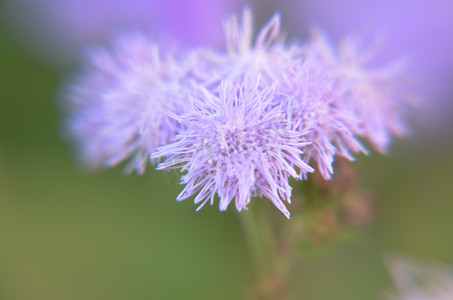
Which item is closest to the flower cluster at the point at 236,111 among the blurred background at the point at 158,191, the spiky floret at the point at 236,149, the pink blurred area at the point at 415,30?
the spiky floret at the point at 236,149

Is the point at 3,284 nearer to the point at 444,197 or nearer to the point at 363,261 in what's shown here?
the point at 363,261

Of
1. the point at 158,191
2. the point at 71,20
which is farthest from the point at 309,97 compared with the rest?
the point at 71,20

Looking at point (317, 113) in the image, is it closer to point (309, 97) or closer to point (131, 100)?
point (309, 97)

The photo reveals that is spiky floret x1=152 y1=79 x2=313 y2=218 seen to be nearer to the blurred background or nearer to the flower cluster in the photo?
the flower cluster

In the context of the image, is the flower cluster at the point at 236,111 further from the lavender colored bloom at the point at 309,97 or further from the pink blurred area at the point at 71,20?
the pink blurred area at the point at 71,20

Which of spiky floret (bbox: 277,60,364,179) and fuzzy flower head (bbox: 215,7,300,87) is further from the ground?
fuzzy flower head (bbox: 215,7,300,87)

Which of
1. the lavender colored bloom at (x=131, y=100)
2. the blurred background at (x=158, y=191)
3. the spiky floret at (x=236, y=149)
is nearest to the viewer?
the spiky floret at (x=236, y=149)

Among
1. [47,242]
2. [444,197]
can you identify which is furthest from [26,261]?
[444,197]

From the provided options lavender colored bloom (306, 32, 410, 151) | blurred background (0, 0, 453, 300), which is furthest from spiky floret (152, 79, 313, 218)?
blurred background (0, 0, 453, 300)
